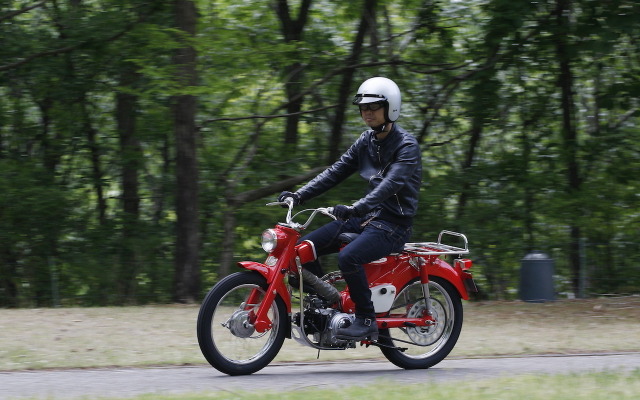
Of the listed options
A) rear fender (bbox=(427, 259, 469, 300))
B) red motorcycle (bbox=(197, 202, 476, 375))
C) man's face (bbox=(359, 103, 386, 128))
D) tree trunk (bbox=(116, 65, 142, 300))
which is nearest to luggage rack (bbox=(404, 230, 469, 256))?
red motorcycle (bbox=(197, 202, 476, 375))

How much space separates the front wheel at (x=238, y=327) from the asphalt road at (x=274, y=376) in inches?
5.5

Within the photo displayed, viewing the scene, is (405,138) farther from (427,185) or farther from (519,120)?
(519,120)

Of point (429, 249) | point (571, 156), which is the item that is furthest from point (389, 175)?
point (571, 156)

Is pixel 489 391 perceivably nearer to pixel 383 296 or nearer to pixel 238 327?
pixel 383 296

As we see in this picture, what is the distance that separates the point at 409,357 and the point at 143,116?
8.72m

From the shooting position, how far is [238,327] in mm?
7004

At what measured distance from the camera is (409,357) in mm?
7777

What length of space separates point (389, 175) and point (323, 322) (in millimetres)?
1206

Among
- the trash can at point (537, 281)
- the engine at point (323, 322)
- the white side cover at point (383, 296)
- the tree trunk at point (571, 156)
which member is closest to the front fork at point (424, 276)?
the white side cover at point (383, 296)

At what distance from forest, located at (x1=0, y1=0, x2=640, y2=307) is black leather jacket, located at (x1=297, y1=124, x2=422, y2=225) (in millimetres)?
6551

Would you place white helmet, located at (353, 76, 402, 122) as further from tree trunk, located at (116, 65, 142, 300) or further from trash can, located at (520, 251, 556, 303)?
tree trunk, located at (116, 65, 142, 300)

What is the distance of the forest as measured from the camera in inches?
574

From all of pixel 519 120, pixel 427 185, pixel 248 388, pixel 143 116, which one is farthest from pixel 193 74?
pixel 248 388

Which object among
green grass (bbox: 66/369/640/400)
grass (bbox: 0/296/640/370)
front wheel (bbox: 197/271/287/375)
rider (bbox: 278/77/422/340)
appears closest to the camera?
green grass (bbox: 66/369/640/400)
